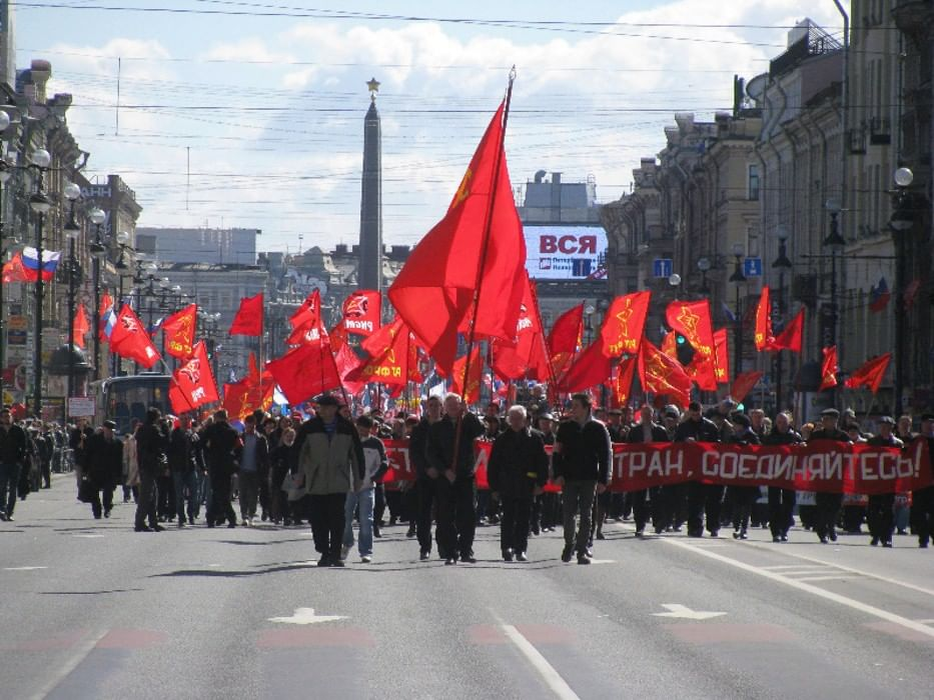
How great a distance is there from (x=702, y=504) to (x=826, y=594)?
9672 mm

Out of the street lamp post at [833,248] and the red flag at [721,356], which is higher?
the street lamp post at [833,248]

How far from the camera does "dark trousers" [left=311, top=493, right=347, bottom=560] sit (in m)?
20.3

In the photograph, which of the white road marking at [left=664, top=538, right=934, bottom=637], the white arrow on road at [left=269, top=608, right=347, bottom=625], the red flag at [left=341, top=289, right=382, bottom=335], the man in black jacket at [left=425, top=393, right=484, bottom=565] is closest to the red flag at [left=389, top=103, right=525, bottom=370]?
the man in black jacket at [left=425, top=393, right=484, bottom=565]

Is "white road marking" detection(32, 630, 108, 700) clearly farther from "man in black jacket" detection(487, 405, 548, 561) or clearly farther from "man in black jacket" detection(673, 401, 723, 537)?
"man in black jacket" detection(673, 401, 723, 537)

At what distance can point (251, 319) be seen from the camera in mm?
45562

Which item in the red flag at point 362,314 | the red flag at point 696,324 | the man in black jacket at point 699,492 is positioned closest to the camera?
the man in black jacket at point 699,492

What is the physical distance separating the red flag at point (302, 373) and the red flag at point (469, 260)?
1508 centimetres

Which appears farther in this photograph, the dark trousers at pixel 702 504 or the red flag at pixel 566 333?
the red flag at pixel 566 333

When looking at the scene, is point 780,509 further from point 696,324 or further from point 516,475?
point 696,324

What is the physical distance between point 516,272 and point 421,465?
7.19ft

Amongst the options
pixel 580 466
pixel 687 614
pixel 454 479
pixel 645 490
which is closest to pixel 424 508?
pixel 454 479

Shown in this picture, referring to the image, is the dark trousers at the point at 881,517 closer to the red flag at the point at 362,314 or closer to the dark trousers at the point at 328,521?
the dark trousers at the point at 328,521

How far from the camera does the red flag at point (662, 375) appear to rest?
3838 cm

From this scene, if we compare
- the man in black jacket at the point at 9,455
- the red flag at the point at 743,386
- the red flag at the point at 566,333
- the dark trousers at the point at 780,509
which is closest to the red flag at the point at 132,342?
the red flag at the point at 566,333
